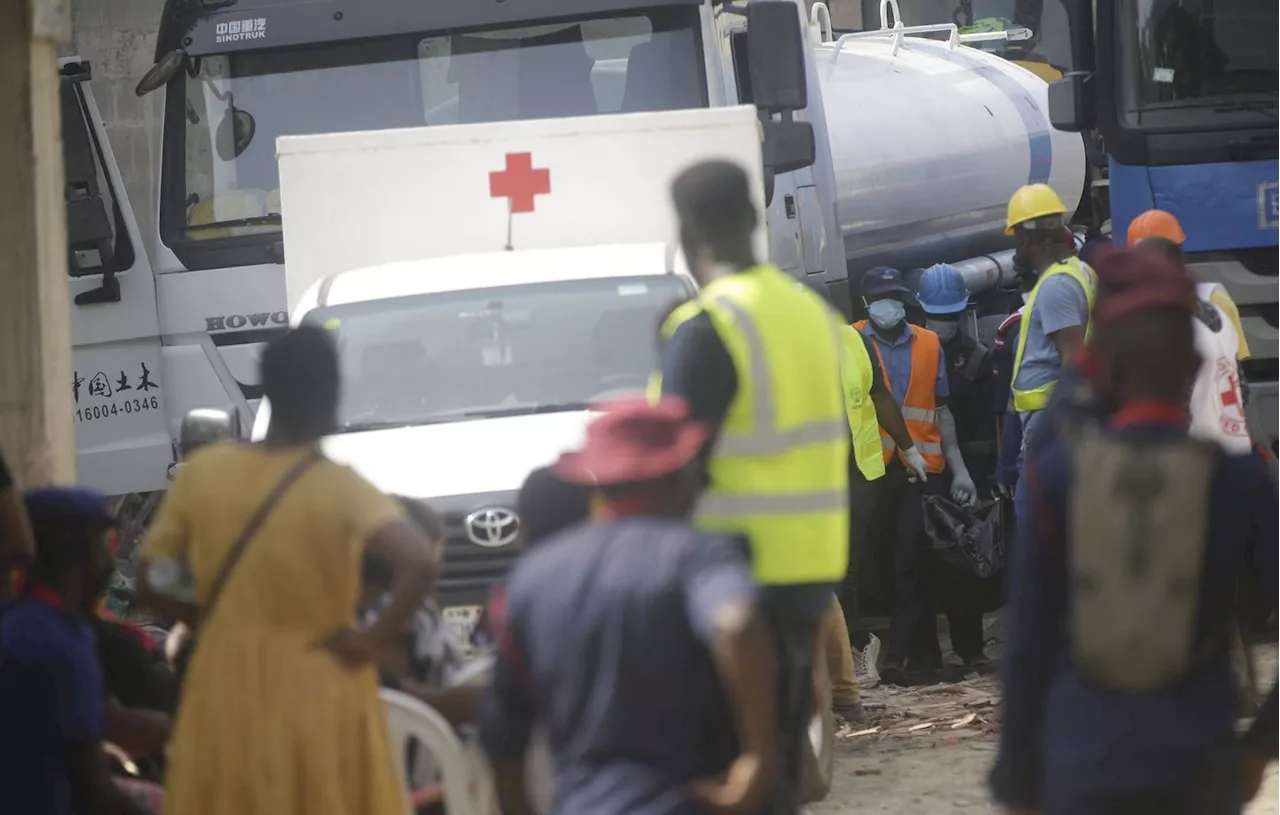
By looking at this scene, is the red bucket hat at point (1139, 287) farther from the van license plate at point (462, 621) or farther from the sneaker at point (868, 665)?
the sneaker at point (868, 665)

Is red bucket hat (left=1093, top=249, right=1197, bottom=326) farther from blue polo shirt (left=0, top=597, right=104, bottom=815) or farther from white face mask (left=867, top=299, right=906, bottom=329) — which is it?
white face mask (left=867, top=299, right=906, bottom=329)

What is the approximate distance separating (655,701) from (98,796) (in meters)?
1.61

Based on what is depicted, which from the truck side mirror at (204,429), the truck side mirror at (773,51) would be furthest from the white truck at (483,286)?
the truck side mirror at (773,51)

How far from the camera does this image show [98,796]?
15.5 ft

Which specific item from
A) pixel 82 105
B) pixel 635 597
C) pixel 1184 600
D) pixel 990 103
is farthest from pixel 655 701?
pixel 990 103

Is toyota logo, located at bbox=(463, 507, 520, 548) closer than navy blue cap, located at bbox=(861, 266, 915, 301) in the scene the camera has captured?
Yes

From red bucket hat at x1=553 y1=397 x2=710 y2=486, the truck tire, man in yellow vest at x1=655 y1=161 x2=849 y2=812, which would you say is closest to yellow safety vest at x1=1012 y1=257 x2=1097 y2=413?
the truck tire

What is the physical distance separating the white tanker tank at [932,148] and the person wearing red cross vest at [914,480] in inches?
89.2

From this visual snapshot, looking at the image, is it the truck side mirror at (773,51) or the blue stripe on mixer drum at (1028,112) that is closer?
the truck side mirror at (773,51)

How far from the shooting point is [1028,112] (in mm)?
16031

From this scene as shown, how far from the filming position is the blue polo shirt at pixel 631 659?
3.64 meters

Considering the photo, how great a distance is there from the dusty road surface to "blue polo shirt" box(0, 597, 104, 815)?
3476 millimetres

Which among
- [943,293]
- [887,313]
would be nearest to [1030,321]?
[887,313]

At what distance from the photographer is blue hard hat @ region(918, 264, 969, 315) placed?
11.8 m
